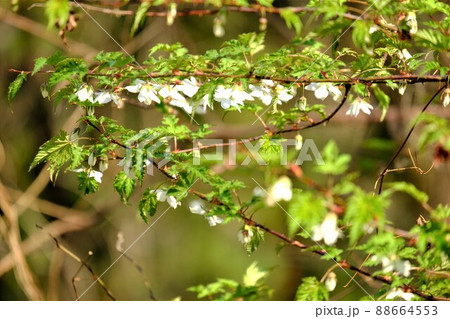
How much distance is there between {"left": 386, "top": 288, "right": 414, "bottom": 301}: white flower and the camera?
1460 mm

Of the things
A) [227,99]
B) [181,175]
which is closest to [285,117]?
[227,99]

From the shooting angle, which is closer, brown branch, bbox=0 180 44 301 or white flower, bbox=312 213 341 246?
white flower, bbox=312 213 341 246

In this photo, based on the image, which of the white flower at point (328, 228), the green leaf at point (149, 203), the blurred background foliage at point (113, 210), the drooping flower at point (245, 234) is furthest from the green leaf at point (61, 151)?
the blurred background foliage at point (113, 210)

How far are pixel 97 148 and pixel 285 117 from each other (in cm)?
50

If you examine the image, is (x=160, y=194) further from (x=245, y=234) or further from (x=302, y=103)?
(x=302, y=103)

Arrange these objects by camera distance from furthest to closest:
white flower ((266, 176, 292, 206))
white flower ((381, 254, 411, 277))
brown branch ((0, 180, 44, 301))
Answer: brown branch ((0, 180, 44, 301))
white flower ((381, 254, 411, 277))
white flower ((266, 176, 292, 206))

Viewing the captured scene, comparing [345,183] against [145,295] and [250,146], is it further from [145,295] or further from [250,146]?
[145,295]

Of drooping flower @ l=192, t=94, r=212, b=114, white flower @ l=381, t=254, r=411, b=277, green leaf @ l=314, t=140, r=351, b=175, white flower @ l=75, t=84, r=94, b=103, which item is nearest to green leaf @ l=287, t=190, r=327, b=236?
green leaf @ l=314, t=140, r=351, b=175

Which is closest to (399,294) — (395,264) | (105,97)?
(395,264)

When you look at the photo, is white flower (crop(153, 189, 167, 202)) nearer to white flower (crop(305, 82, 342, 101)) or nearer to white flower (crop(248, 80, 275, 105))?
white flower (crop(248, 80, 275, 105))

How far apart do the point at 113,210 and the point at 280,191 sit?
2871mm

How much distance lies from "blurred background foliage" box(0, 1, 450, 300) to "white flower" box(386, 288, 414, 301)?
2082 mm

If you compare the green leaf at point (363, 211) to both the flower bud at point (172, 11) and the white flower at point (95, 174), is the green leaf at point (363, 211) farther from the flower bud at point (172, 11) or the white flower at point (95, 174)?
the white flower at point (95, 174)

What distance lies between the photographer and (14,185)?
151 inches
